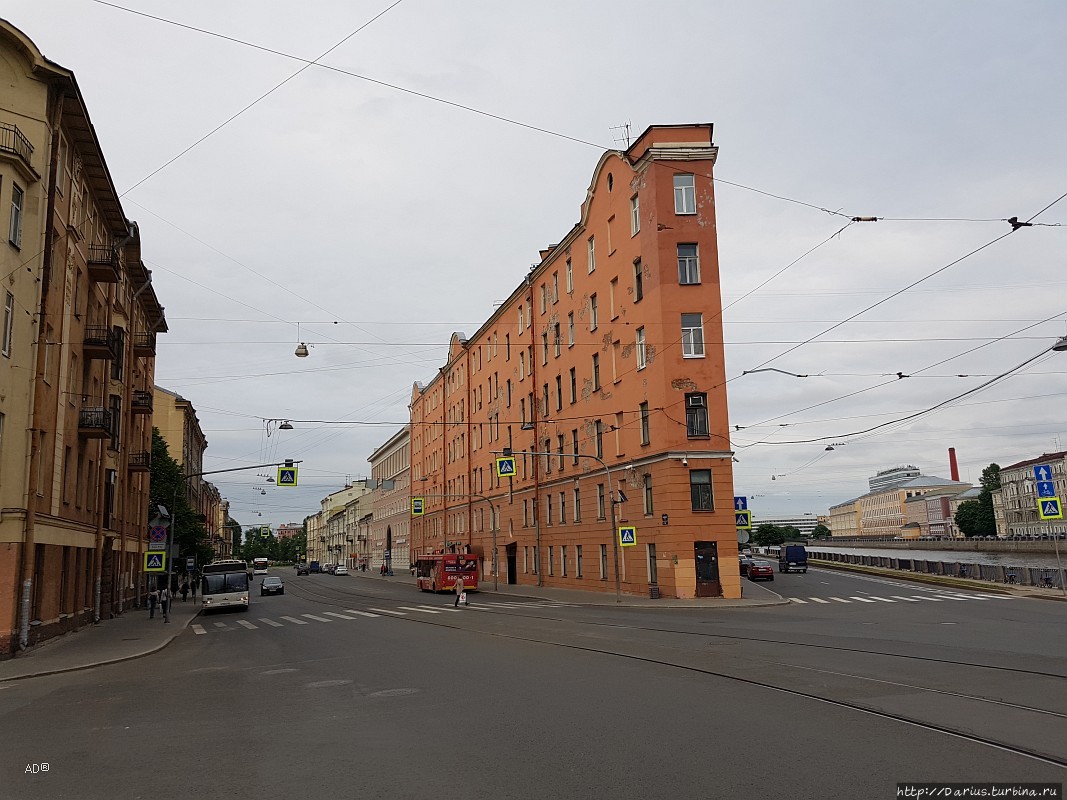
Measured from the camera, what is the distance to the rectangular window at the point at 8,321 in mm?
21141

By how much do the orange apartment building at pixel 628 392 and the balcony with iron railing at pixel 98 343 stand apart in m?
17.1

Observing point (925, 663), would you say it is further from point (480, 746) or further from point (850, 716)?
point (480, 746)

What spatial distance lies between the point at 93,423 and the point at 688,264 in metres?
26.3

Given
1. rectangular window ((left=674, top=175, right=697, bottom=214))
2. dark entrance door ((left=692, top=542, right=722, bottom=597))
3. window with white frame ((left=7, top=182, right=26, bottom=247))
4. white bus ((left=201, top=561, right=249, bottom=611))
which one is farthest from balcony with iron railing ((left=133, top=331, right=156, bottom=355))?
dark entrance door ((left=692, top=542, right=722, bottom=597))

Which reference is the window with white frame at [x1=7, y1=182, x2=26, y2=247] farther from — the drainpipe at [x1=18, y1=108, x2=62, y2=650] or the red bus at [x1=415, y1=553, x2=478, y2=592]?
the red bus at [x1=415, y1=553, x2=478, y2=592]

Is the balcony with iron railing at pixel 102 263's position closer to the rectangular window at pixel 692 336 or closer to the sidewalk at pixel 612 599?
the sidewalk at pixel 612 599

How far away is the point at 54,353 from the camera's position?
2453cm

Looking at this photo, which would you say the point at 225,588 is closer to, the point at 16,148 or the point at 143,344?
the point at 143,344

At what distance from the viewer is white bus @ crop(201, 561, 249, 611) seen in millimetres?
41281

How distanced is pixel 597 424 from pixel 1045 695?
118 ft

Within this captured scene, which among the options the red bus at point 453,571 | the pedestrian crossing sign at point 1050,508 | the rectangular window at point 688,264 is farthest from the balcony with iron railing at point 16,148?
the pedestrian crossing sign at point 1050,508

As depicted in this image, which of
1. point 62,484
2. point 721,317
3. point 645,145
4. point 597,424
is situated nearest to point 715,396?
point 721,317

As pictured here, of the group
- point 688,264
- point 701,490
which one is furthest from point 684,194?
point 701,490

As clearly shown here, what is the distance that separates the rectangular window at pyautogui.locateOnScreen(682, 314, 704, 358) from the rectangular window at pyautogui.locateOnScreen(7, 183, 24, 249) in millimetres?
26752
